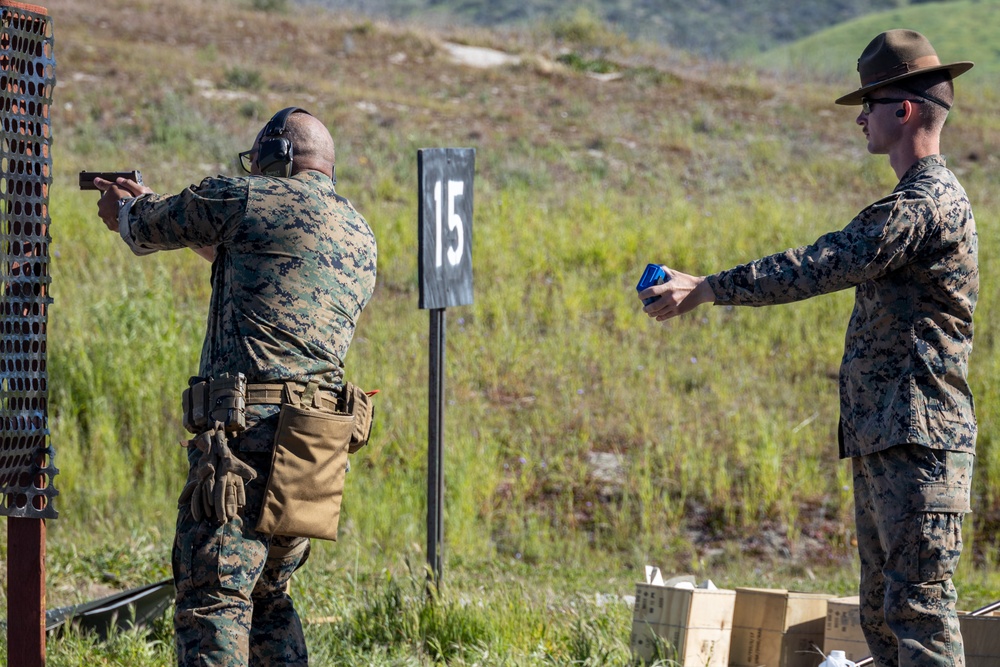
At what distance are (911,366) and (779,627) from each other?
5.20ft

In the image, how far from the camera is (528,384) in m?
9.15

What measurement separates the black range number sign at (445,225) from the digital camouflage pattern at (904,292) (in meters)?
2.05

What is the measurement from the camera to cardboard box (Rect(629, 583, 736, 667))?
4.29 meters

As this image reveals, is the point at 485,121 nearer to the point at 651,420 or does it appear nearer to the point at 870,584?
the point at 651,420

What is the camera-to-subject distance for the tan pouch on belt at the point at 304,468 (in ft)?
10.7

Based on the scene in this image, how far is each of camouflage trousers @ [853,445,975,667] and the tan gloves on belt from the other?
1896 mm

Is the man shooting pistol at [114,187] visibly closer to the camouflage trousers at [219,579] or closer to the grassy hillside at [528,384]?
the camouflage trousers at [219,579]

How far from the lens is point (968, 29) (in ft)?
198

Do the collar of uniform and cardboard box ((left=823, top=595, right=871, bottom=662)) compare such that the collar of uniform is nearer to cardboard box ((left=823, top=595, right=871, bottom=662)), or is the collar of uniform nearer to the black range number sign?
cardboard box ((left=823, top=595, right=871, bottom=662))

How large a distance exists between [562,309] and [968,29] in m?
58.8

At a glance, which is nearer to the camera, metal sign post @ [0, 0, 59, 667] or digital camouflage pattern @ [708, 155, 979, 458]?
digital camouflage pattern @ [708, 155, 979, 458]

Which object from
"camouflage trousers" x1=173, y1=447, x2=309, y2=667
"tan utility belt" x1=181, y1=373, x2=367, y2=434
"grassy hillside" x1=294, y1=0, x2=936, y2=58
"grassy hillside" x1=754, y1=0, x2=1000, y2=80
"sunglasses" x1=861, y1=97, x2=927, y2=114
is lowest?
"camouflage trousers" x1=173, y1=447, x2=309, y2=667

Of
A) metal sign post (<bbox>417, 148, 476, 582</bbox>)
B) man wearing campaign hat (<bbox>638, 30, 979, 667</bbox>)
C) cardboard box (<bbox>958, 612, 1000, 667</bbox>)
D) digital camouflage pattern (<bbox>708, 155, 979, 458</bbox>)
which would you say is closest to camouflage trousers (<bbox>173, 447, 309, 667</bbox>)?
man wearing campaign hat (<bbox>638, 30, 979, 667</bbox>)

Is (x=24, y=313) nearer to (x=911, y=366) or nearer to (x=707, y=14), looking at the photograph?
(x=911, y=366)
